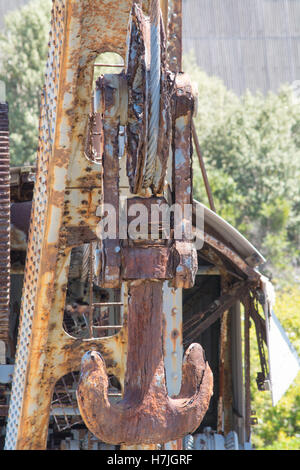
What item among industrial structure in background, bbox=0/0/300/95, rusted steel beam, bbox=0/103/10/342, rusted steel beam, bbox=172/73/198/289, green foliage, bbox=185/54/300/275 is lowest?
rusted steel beam, bbox=172/73/198/289

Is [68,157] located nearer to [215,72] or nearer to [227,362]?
[227,362]

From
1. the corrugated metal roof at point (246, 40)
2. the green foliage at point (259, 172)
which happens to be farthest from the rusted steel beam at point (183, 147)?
the corrugated metal roof at point (246, 40)

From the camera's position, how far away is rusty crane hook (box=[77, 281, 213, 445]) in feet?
8.98

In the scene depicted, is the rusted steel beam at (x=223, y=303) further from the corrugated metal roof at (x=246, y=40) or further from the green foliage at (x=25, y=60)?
the corrugated metal roof at (x=246, y=40)

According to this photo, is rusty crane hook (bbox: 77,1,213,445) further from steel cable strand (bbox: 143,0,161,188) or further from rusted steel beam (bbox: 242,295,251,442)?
rusted steel beam (bbox: 242,295,251,442)

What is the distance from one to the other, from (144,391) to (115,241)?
1.94 ft

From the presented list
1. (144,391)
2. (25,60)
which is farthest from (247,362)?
(25,60)

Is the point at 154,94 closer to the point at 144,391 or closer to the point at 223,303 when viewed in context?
the point at 144,391

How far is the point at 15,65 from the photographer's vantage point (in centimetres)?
2319

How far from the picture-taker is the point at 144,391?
282cm

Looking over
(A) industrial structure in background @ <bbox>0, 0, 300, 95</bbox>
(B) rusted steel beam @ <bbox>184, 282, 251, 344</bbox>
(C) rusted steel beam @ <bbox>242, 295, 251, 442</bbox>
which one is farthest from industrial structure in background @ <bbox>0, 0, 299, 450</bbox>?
(A) industrial structure in background @ <bbox>0, 0, 300, 95</bbox>

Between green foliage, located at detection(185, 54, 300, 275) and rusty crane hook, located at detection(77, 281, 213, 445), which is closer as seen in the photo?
rusty crane hook, located at detection(77, 281, 213, 445)

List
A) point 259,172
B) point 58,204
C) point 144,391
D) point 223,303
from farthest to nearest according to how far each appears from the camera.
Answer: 1. point 259,172
2. point 223,303
3. point 58,204
4. point 144,391
